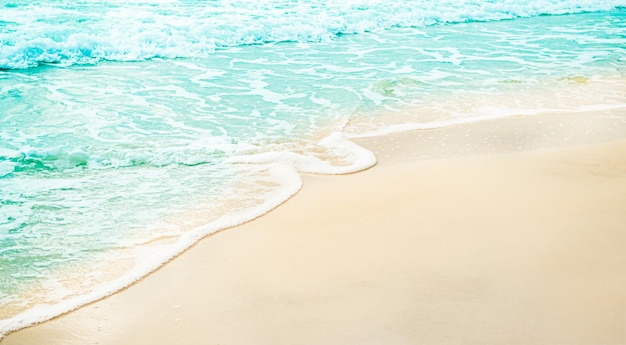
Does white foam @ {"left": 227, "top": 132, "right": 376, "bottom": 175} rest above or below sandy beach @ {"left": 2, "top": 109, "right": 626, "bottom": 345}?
above

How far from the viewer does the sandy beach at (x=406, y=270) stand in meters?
3.12

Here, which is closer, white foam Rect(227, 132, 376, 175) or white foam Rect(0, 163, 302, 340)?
white foam Rect(0, 163, 302, 340)

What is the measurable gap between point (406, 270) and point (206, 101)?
4712 mm

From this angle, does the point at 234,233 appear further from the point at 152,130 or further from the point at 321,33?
the point at 321,33

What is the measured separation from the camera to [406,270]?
3.62 metres

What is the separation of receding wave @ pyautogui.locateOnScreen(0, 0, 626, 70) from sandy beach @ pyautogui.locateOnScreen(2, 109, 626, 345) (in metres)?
6.98

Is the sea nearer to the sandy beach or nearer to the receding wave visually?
the receding wave

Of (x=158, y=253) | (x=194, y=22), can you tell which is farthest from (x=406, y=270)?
(x=194, y=22)

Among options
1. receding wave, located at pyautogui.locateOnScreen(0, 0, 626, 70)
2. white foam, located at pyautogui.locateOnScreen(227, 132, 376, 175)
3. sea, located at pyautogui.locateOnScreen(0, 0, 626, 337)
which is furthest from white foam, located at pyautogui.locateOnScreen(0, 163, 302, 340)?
receding wave, located at pyautogui.locateOnScreen(0, 0, 626, 70)

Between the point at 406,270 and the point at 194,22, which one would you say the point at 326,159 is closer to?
the point at 406,270

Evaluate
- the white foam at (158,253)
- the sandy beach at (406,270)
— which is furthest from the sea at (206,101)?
the sandy beach at (406,270)

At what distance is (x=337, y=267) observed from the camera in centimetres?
370

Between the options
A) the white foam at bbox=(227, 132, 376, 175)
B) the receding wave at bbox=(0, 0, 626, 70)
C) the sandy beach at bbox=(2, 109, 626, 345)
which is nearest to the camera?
the sandy beach at bbox=(2, 109, 626, 345)

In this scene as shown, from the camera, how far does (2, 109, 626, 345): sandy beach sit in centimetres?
312
